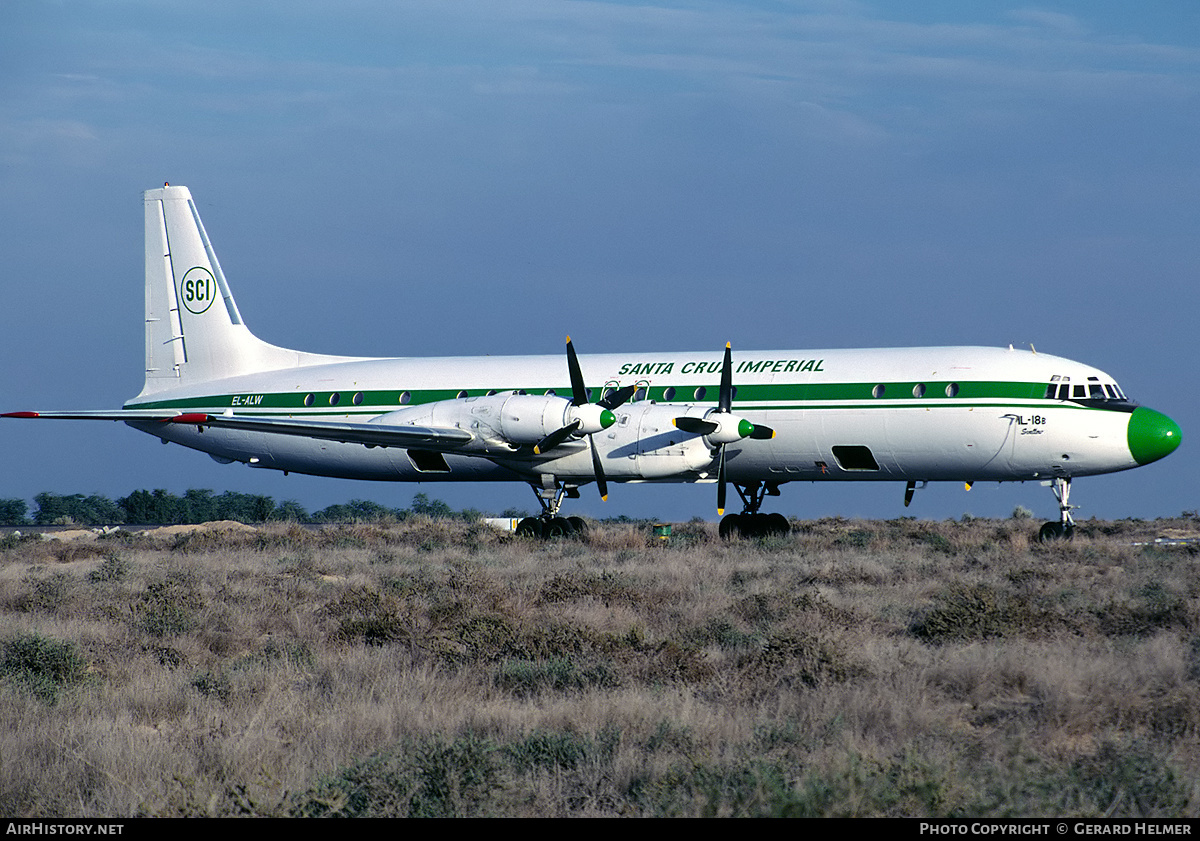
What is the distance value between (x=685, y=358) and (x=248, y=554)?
440 inches

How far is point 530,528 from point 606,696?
57.1 feet

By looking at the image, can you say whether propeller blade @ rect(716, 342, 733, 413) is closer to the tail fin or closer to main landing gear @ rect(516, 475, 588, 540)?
main landing gear @ rect(516, 475, 588, 540)

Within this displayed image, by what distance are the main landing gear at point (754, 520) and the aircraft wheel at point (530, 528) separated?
4776 millimetres

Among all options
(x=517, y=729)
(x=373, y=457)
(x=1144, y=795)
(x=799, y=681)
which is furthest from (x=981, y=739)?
(x=373, y=457)

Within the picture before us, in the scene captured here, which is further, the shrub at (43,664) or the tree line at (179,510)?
the tree line at (179,510)

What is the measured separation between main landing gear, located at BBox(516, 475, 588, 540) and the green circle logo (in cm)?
1263

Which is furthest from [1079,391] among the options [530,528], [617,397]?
[530,528]

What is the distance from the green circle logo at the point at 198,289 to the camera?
3278cm

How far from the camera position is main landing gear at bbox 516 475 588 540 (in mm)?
26359

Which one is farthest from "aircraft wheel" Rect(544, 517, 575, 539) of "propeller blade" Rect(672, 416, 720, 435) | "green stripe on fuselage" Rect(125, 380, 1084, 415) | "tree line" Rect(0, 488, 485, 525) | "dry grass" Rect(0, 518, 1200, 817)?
"tree line" Rect(0, 488, 485, 525)

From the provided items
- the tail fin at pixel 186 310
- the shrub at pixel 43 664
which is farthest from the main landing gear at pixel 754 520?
the shrub at pixel 43 664

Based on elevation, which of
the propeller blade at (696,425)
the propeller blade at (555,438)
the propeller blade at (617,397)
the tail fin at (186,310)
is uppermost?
the tail fin at (186,310)

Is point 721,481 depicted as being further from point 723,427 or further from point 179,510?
point 179,510

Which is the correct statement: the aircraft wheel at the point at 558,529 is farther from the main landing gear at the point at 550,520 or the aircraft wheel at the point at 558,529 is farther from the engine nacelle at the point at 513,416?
the engine nacelle at the point at 513,416
